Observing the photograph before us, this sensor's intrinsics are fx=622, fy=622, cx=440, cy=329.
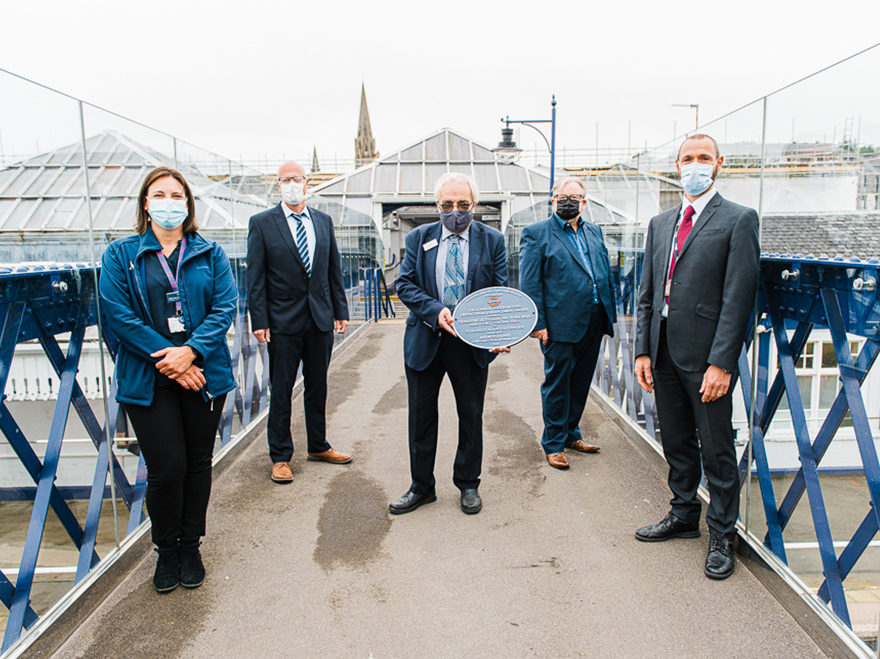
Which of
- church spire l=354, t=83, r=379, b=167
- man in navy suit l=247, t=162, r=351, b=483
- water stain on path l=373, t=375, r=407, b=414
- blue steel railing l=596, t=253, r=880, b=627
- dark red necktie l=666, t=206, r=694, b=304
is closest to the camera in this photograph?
blue steel railing l=596, t=253, r=880, b=627

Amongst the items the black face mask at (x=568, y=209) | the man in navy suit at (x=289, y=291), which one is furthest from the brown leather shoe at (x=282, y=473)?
the black face mask at (x=568, y=209)

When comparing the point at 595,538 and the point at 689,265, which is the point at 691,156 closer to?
the point at 689,265

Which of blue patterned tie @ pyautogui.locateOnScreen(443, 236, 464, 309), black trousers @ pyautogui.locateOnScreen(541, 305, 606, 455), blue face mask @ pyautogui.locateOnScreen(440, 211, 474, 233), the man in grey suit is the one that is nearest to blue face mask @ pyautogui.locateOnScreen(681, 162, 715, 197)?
the man in grey suit

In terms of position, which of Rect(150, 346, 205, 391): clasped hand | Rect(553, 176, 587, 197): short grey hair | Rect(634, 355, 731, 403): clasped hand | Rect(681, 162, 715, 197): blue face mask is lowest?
Rect(634, 355, 731, 403): clasped hand

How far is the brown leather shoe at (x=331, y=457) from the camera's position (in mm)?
4203

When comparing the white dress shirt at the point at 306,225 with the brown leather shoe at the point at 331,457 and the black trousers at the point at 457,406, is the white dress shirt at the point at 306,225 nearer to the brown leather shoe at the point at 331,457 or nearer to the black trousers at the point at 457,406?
the black trousers at the point at 457,406

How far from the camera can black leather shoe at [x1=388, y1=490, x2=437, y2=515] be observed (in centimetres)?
338

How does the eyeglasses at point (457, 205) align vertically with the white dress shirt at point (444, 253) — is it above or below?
above

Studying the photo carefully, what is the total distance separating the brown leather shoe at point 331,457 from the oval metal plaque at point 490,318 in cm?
156

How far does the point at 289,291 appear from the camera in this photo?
387 cm

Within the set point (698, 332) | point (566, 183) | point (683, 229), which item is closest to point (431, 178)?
point (566, 183)

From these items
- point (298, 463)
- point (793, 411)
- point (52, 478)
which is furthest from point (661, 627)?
point (298, 463)

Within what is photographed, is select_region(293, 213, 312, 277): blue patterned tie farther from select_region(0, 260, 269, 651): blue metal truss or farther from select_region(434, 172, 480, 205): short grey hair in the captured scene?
select_region(0, 260, 269, 651): blue metal truss

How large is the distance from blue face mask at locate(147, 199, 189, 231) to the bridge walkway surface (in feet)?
5.06
